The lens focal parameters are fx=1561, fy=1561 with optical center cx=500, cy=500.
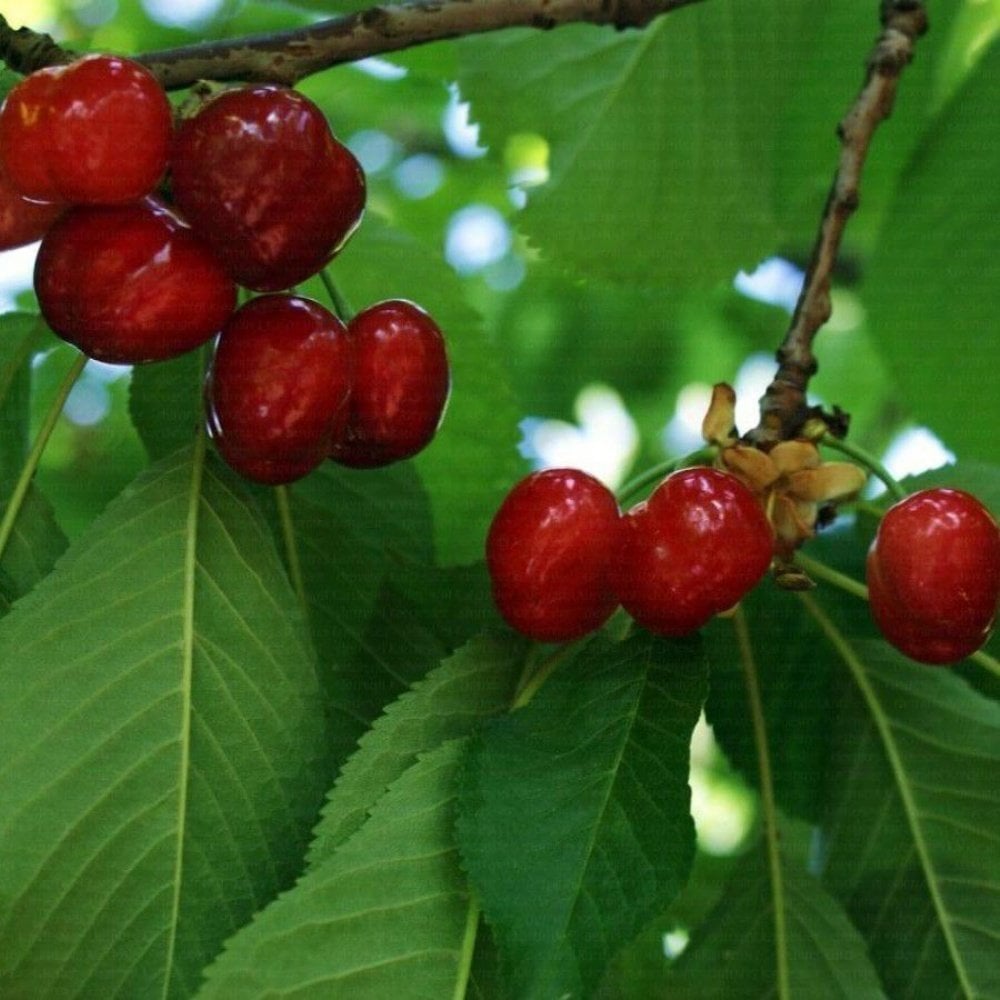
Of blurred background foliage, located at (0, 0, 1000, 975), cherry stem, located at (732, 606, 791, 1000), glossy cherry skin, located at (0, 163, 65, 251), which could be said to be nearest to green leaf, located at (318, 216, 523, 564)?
blurred background foliage, located at (0, 0, 1000, 975)

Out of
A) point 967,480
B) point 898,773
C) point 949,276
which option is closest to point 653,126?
point 949,276

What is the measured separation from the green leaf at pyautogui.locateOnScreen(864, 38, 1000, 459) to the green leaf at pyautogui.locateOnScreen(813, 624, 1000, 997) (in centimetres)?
62

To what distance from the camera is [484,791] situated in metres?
1.22

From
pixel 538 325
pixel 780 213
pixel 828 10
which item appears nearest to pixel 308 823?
pixel 780 213

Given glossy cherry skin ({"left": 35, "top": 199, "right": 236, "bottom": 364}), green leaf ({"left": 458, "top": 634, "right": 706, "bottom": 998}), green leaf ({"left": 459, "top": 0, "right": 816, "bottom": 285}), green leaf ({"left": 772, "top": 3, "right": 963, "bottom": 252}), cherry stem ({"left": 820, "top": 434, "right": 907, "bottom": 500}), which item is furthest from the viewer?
green leaf ({"left": 772, "top": 3, "right": 963, "bottom": 252})

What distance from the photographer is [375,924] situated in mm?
1172

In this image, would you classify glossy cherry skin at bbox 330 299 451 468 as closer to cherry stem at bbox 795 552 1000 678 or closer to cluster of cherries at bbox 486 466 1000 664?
cluster of cherries at bbox 486 466 1000 664

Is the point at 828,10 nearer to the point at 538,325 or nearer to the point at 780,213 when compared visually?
the point at 780,213

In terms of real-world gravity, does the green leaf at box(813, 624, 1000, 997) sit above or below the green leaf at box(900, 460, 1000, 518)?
below

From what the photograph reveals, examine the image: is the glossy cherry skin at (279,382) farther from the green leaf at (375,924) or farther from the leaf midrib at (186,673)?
the green leaf at (375,924)

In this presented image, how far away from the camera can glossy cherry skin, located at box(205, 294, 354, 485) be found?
4.23ft

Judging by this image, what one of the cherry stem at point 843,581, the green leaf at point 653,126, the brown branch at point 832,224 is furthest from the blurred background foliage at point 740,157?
the cherry stem at point 843,581

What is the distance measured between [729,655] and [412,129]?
2554 millimetres

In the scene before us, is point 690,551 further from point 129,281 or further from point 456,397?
point 456,397
